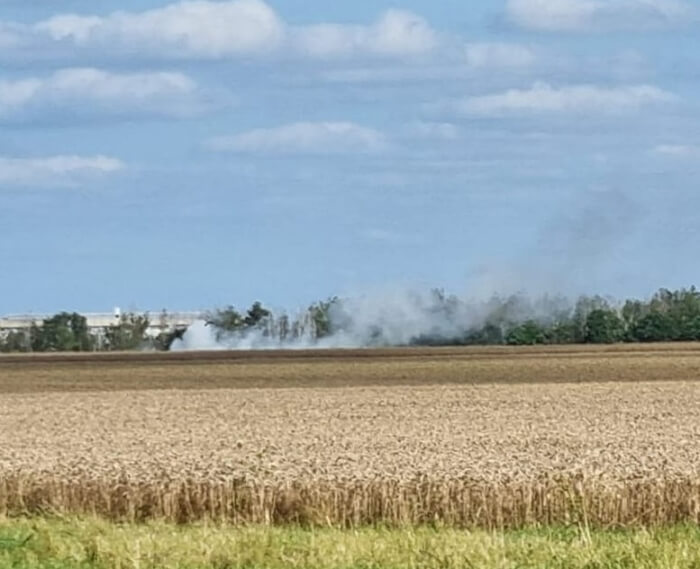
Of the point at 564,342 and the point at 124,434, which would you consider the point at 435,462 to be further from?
the point at 564,342

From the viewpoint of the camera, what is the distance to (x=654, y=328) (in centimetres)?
12812

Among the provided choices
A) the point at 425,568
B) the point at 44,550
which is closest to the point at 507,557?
the point at 425,568

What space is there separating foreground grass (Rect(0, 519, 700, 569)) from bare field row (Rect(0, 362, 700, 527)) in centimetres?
752

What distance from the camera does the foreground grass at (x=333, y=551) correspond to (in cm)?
1481

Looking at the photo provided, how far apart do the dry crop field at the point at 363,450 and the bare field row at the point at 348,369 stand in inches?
32.4

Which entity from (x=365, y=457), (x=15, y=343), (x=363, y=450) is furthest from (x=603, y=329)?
(x=365, y=457)

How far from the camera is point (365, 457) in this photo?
30.4 meters

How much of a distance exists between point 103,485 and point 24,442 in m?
10.4

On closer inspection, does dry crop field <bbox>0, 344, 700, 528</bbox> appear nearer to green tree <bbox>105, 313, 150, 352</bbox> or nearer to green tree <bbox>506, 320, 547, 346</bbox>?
green tree <bbox>506, 320, 547, 346</bbox>

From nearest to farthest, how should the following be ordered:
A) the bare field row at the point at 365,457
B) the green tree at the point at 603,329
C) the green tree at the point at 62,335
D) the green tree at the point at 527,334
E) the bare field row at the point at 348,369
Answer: the bare field row at the point at 365,457 < the bare field row at the point at 348,369 < the green tree at the point at 603,329 < the green tree at the point at 527,334 < the green tree at the point at 62,335

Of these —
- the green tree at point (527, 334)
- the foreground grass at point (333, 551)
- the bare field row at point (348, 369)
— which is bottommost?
the foreground grass at point (333, 551)

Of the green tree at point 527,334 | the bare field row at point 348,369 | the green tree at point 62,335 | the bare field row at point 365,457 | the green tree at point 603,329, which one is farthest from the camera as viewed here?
the green tree at point 62,335

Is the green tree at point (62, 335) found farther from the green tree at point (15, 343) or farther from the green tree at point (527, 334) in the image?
the green tree at point (527, 334)

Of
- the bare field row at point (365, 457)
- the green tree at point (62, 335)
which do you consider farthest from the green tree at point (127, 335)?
the bare field row at point (365, 457)
